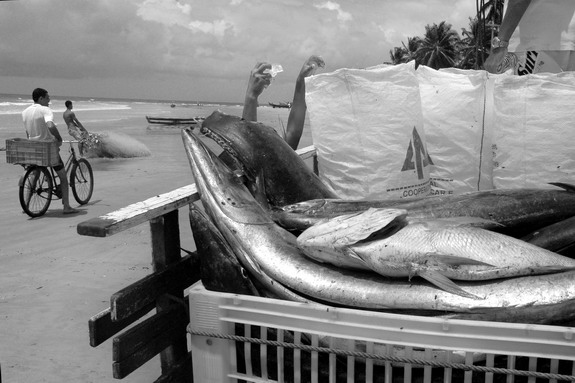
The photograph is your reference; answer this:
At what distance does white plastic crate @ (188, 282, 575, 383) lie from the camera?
1655mm

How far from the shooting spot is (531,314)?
1850 mm

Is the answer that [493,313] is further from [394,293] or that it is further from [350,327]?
[350,327]

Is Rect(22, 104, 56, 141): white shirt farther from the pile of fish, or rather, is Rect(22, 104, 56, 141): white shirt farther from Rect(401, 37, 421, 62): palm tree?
Rect(401, 37, 421, 62): palm tree

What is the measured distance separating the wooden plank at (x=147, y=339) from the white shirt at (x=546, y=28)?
14.0 ft

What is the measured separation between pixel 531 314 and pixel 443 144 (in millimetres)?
2564

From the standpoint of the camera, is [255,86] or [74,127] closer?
[255,86]

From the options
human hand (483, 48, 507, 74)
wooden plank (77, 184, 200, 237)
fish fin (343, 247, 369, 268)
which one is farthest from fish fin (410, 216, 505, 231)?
human hand (483, 48, 507, 74)

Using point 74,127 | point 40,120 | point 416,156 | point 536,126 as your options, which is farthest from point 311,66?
point 74,127

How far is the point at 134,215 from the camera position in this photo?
2.11 m

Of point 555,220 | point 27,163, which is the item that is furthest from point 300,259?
point 27,163

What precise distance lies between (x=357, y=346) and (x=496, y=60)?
13.8 feet

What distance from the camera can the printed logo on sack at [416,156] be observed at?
393 cm

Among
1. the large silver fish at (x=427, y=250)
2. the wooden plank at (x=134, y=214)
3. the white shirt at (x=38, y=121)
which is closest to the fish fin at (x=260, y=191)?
the wooden plank at (x=134, y=214)

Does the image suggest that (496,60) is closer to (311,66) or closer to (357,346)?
(311,66)
